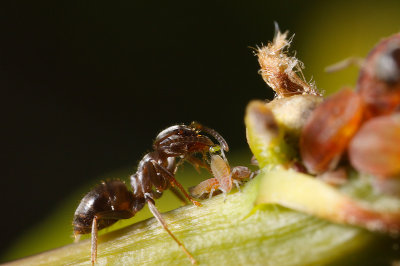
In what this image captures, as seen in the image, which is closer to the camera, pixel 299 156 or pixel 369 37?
pixel 299 156

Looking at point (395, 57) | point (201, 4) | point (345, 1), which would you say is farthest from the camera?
point (201, 4)

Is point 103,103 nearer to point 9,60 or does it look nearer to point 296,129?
point 9,60

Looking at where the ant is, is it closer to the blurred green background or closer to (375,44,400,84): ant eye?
the blurred green background

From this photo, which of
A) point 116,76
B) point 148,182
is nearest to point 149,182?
point 148,182

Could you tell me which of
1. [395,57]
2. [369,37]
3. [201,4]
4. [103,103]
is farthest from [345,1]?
[395,57]

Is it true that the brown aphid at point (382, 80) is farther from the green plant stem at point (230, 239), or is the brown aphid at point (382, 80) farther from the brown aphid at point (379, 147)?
the green plant stem at point (230, 239)

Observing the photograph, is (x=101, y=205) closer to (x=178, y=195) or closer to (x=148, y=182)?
(x=148, y=182)
